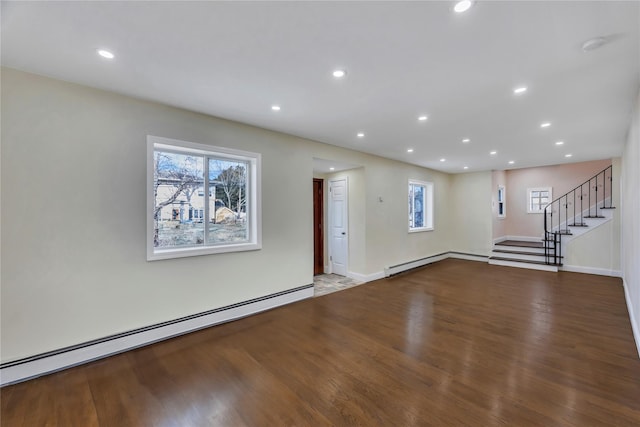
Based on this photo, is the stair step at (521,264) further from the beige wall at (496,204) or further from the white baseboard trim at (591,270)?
the beige wall at (496,204)

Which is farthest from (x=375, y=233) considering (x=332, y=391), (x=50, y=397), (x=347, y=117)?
(x=50, y=397)

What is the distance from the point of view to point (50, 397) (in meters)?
2.16

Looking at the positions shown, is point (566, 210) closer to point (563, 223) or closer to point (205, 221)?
point (563, 223)

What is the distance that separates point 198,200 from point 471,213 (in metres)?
7.95

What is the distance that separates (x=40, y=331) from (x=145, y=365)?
3.21 ft

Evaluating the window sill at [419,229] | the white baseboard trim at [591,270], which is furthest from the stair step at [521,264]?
the window sill at [419,229]

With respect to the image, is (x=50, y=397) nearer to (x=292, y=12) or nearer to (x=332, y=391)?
(x=332, y=391)

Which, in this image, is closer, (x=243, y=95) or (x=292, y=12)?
(x=292, y=12)

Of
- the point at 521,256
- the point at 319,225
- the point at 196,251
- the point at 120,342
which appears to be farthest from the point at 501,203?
the point at 120,342

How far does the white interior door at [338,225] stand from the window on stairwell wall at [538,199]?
6918 mm

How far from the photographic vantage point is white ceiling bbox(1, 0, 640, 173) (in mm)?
1688

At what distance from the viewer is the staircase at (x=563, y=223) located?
6527 millimetres

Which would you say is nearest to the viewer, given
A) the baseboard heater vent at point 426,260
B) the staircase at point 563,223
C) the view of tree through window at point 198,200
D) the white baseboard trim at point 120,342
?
the white baseboard trim at point 120,342

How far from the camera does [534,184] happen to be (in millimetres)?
8625
